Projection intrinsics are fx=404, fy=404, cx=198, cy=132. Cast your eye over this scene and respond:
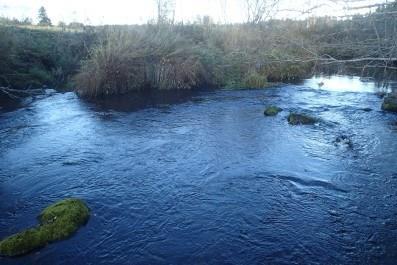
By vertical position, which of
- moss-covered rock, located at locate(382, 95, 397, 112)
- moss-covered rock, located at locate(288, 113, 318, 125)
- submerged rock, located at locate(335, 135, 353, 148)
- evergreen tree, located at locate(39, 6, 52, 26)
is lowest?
submerged rock, located at locate(335, 135, 353, 148)

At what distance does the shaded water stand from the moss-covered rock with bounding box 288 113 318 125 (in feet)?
1.24

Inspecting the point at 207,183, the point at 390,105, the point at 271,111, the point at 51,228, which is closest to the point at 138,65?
the point at 271,111

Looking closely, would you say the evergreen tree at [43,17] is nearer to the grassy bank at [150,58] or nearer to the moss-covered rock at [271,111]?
the grassy bank at [150,58]

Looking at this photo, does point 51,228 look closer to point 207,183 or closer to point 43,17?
point 207,183

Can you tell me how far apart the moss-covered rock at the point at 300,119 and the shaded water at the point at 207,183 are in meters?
0.38

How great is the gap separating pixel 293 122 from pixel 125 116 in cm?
615

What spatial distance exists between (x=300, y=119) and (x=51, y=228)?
9489 mm

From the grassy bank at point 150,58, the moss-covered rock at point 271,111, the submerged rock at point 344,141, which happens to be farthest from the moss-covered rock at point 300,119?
the grassy bank at point 150,58

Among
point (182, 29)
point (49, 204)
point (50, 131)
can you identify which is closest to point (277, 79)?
point (182, 29)

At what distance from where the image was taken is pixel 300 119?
551 inches

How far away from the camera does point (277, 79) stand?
22719mm

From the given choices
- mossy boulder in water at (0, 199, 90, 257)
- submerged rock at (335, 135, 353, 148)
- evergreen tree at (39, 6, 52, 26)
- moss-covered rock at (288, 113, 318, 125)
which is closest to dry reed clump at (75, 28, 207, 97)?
moss-covered rock at (288, 113, 318, 125)

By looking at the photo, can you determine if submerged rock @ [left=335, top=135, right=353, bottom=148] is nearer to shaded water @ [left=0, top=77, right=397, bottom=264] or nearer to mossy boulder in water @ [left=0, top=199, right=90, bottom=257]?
shaded water @ [left=0, top=77, right=397, bottom=264]

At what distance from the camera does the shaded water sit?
6652 millimetres
